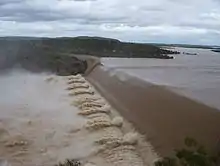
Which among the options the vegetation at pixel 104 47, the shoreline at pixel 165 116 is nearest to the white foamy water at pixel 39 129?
the shoreline at pixel 165 116

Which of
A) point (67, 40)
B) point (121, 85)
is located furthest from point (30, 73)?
point (67, 40)

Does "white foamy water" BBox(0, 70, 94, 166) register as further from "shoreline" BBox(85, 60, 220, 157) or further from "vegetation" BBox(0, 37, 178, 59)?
"vegetation" BBox(0, 37, 178, 59)

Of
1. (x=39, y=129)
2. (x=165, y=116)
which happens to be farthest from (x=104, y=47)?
(x=39, y=129)

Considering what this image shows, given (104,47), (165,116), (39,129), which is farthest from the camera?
(104,47)

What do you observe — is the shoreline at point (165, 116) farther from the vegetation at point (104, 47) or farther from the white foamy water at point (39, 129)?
the vegetation at point (104, 47)

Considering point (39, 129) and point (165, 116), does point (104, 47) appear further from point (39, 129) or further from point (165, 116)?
point (39, 129)

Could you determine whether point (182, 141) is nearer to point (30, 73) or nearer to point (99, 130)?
point (99, 130)

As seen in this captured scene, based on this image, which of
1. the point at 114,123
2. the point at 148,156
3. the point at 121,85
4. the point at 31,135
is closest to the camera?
the point at 148,156
